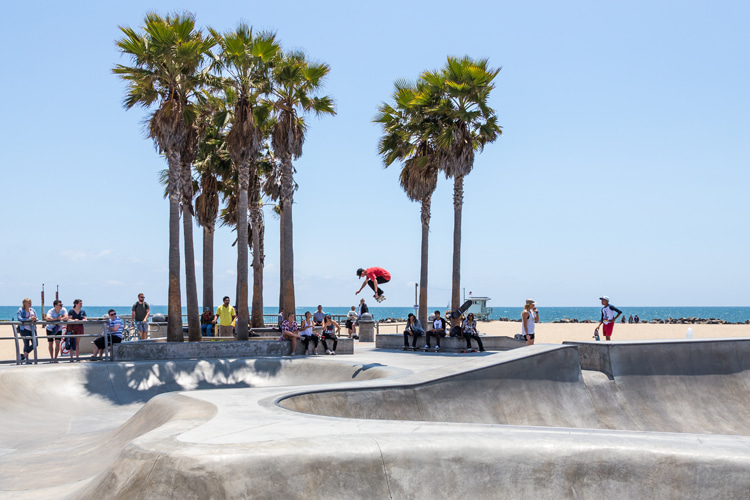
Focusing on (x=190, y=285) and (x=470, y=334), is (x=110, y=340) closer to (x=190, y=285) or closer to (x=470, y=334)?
(x=190, y=285)

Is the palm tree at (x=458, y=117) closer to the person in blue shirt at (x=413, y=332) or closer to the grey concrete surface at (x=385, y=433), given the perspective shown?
the person in blue shirt at (x=413, y=332)

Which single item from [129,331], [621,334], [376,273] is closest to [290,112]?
[376,273]

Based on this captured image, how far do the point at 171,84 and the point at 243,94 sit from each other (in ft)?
7.65

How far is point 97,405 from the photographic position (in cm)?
1306

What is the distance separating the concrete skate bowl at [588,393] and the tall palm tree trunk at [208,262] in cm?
2077

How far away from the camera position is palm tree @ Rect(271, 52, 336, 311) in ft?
66.8

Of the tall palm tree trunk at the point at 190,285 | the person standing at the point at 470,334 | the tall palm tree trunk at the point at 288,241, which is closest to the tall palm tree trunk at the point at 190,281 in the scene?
the tall palm tree trunk at the point at 190,285

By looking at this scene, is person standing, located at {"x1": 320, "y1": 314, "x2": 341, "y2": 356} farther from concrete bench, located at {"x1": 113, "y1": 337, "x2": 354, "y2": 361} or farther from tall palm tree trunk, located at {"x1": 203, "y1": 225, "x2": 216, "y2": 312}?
tall palm tree trunk, located at {"x1": 203, "y1": 225, "x2": 216, "y2": 312}

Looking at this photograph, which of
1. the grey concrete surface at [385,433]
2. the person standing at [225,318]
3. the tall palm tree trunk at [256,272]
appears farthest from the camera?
the tall palm tree trunk at [256,272]

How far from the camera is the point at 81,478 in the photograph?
737 cm

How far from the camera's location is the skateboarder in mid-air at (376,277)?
22062 millimetres

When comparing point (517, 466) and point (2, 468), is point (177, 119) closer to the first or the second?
point (2, 468)

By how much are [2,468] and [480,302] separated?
48965 mm

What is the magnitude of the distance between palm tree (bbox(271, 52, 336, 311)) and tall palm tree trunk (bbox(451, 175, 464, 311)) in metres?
5.96
